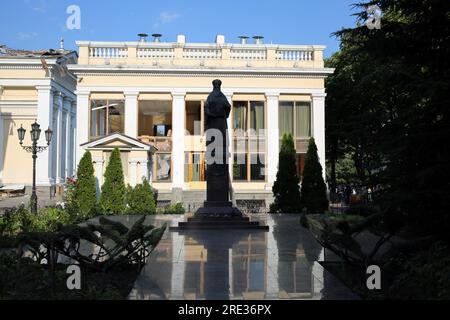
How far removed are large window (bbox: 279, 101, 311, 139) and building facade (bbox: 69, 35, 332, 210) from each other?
0.23ft

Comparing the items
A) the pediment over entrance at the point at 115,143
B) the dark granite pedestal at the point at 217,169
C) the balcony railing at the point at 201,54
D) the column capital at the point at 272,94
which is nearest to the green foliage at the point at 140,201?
the pediment over entrance at the point at 115,143

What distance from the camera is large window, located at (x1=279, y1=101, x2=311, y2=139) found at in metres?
36.6

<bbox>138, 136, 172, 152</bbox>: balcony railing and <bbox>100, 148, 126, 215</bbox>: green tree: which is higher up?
<bbox>138, 136, 172, 152</bbox>: balcony railing

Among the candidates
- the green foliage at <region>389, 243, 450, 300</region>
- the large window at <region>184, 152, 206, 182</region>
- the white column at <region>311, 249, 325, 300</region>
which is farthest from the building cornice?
the green foliage at <region>389, 243, 450, 300</region>

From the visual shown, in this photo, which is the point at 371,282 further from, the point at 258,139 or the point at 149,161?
the point at 258,139

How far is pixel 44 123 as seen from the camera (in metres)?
41.0

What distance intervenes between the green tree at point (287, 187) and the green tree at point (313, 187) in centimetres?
45

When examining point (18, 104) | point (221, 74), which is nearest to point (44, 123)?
point (18, 104)

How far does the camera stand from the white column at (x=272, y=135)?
35.8m

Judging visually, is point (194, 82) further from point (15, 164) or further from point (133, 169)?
point (15, 164)

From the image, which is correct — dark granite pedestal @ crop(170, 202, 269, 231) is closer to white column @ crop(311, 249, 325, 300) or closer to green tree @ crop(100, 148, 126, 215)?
white column @ crop(311, 249, 325, 300)

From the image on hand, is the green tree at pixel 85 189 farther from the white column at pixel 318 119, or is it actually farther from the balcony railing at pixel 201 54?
the white column at pixel 318 119

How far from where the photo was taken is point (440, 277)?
667 centimetres

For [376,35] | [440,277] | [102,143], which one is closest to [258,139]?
[102,143]
